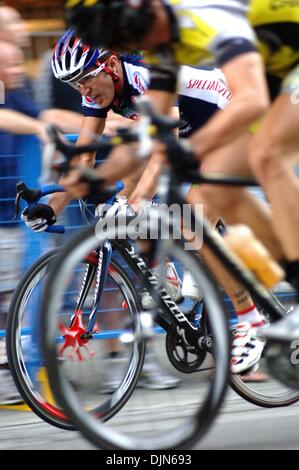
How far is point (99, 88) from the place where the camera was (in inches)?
233

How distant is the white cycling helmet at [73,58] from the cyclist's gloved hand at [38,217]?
26.9 inches

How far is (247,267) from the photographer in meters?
4.30

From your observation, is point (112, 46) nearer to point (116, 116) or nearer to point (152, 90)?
point (152, 90)

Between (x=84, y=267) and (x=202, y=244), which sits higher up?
(x=202, y=244)

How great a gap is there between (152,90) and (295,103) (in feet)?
2.00

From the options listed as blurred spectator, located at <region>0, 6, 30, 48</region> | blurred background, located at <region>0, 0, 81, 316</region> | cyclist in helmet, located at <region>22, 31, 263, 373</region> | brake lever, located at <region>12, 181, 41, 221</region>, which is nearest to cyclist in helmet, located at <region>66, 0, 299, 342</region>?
cyclist in helmet, located at <region>22, 31, 263, 373</region>

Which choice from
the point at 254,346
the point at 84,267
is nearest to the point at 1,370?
the point at 84,267

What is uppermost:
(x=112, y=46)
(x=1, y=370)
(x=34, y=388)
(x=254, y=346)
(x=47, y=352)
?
(x=112, y=46)

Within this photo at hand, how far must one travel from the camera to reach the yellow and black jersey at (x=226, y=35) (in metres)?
4.10

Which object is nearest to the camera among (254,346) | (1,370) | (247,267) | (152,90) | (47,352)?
(47,352)

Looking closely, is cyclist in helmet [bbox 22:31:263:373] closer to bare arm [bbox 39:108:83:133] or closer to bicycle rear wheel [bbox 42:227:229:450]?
bare arm [bbox 39:108:83:133]

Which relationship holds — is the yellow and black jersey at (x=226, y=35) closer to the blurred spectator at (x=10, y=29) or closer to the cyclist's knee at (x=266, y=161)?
the cyclist's knee at (x=266, y=161)

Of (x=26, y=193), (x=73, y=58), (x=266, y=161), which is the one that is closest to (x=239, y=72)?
(x=266, y=161)

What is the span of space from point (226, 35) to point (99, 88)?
1.92 m
